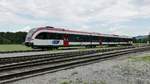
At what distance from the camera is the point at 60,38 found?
4525 cm

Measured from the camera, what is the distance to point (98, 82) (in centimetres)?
1306

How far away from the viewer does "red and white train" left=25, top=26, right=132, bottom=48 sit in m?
41.1

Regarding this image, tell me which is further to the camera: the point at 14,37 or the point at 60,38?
the point at 14,37

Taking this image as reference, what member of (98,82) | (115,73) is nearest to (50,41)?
(115,73)

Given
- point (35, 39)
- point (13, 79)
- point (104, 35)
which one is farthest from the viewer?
point (104, 35)

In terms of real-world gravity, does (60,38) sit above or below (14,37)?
below

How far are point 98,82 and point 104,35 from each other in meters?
48.4

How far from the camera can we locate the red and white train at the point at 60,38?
41094 millimetres

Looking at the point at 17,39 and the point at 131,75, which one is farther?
the point at 17,39

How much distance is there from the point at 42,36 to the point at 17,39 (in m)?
56.5

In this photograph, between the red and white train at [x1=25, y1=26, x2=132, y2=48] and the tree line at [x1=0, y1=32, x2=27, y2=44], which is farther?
the tree line at [x1=0, y1=32, x2=27, y2=44]

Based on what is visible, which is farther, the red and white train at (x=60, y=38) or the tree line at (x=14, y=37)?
the tree line at (x=14, y=37)

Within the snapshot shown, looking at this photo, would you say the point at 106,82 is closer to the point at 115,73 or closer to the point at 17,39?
the point at 115,73

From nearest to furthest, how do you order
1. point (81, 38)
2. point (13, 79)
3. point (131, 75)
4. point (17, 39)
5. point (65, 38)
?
point (13, 79)
point (131, 75)
point (65, 38)
point (81, 38)
point (17, 39)
